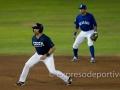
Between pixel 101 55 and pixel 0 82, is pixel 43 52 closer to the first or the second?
pixel 0 82

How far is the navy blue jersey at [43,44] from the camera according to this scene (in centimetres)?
1141

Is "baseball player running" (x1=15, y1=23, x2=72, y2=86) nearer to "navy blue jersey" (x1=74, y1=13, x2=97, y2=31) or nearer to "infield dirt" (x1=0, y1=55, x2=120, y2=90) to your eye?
"infield dirt" (x1=0, y1=55, x2=120, y2=90)

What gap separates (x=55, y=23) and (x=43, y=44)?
1416 cm

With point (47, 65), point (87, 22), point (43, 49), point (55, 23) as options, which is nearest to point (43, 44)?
point (43, 49)

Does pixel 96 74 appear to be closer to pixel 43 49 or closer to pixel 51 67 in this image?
pixel 51 67

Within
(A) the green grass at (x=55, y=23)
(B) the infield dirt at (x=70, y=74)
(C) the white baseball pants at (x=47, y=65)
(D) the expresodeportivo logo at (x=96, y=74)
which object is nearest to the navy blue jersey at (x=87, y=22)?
(B) the infield dirt at (x=70, y=74)

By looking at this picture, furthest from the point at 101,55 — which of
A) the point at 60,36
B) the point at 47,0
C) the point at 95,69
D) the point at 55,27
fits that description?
the point at 47,0

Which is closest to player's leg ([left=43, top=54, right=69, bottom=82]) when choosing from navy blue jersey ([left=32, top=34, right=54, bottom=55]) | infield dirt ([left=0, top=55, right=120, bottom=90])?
navy blue jersey ([left=32, top=34, right=54, bottom=55])

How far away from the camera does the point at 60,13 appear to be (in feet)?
97.3

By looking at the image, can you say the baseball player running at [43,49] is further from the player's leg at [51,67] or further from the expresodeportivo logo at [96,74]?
the expresodeportivo logo at [96,74]

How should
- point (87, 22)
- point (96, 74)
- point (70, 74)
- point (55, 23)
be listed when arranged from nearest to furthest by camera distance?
point (96, 74) < point (70, 74) < point (87, 22) < point (55, 23)

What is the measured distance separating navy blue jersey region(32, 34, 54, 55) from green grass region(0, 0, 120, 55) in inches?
212

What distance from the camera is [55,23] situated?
25562 mm

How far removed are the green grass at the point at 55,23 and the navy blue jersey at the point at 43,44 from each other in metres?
5.39
